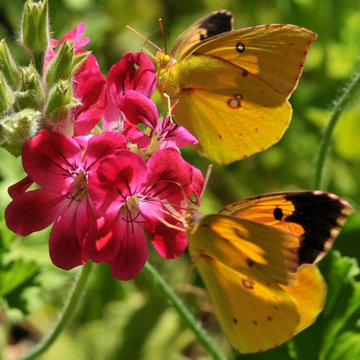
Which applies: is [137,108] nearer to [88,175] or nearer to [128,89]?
[128,89]

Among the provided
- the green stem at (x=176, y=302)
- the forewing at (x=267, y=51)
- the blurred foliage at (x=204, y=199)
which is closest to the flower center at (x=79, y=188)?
the green stem at (x=176, y=302)

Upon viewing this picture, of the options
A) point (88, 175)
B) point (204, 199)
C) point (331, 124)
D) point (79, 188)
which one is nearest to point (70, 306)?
point (79, 188)

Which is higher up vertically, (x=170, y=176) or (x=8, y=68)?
(x=8, y=68)

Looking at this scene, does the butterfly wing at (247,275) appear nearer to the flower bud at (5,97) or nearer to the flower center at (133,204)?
the flower center at (133,204)

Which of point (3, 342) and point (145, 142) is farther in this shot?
point (3, 342)

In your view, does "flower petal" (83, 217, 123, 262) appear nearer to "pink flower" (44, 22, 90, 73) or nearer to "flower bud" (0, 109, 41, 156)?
"flower bud" (0, 109, 41, 156)

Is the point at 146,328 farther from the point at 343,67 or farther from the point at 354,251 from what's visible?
the point at 343,67

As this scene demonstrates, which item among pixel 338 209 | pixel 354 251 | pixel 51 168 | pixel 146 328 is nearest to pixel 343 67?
pixel 354 251
